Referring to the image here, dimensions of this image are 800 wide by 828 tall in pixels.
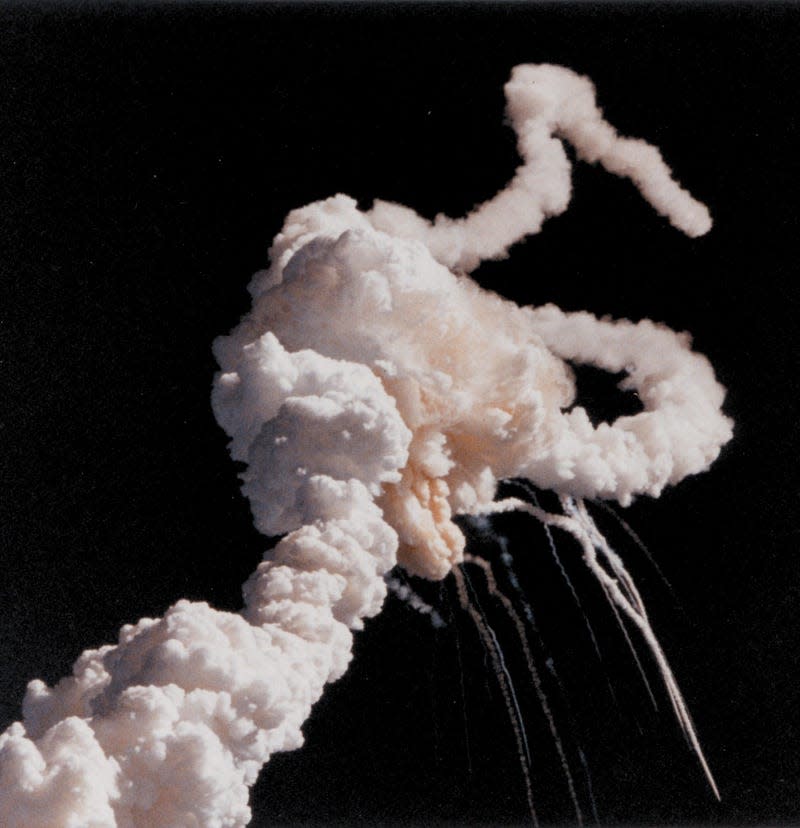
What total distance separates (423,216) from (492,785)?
21.5ft

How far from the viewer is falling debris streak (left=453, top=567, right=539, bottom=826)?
1323cm

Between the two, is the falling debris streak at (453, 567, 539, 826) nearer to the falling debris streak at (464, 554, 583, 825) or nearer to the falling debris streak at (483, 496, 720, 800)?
the falling debris streak at (464, 554, 583, 825)

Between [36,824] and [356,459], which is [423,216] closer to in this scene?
[356,459]

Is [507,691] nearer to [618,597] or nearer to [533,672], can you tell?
[533,672]

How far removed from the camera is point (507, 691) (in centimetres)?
1405

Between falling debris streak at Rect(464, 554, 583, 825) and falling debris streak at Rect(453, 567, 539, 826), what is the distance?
11.5 inches

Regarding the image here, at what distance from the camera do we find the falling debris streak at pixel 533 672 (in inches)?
535

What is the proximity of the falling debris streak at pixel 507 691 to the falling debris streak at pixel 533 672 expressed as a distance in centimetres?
29

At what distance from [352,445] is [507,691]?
569 cm

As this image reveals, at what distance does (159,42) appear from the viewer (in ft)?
40.4

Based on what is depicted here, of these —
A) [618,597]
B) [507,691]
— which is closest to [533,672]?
[507,691]

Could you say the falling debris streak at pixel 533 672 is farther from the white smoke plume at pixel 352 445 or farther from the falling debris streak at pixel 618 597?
the white smoke plume at pixel 352 445

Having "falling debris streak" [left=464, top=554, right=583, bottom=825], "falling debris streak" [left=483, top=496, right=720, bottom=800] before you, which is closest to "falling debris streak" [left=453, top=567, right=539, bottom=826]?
"falling debris streak" [left=464, top=554, right=583, bottom=825]

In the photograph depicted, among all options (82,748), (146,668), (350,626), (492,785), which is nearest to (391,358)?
(350,626)
